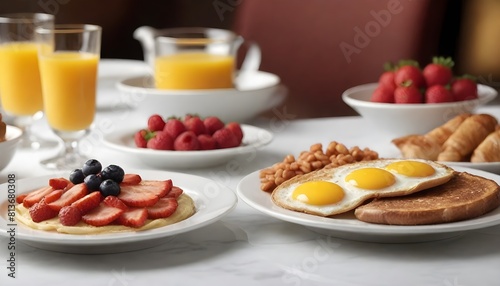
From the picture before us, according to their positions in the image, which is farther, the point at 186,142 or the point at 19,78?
the point at 19,78

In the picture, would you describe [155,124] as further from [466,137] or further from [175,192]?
[466,137]

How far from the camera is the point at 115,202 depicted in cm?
114

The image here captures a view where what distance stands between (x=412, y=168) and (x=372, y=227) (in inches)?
6.9

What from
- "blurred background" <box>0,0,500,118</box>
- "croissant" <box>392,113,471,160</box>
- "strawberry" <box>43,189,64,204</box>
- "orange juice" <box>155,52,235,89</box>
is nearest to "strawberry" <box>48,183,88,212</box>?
"strawberry" <box>43,189,64,204</box>

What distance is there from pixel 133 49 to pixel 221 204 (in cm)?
369

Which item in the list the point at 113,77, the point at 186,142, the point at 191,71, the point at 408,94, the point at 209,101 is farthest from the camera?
the point at 113,77

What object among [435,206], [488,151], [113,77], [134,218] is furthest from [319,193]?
[113,77]

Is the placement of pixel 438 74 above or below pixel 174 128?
above

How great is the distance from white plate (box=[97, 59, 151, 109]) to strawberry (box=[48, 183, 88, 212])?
1.20 metres

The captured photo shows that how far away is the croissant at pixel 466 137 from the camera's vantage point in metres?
1.58

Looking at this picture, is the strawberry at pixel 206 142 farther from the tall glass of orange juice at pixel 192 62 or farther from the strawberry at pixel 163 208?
the tall glass of orange juice at pixel 192 62

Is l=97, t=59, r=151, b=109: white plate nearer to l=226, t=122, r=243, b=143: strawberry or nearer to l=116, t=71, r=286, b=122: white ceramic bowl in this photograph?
l=116, t=71, r=286, b=122: white ceramic bowl

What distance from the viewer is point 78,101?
5.77 ft

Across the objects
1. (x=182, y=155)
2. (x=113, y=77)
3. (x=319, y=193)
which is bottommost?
(x=113, y=77)
